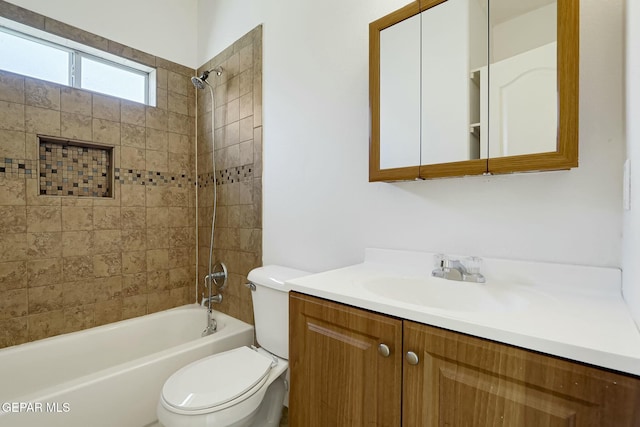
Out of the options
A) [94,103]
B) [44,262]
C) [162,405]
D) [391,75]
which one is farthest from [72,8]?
[162,405]

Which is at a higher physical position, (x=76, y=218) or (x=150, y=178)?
(x=150, y=178)

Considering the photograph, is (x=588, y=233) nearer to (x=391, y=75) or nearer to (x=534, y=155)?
(x=534, y=155)

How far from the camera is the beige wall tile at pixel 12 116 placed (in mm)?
1715

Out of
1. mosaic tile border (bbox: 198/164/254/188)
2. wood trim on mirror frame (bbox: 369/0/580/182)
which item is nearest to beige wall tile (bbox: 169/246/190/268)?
mosaic tile border (bbox: 198/164/254/188)

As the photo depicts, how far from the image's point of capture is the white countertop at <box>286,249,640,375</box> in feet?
1.80

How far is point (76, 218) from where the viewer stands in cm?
197

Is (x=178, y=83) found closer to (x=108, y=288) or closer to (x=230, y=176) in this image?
(x=230, y=176)

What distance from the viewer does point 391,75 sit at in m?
1.26

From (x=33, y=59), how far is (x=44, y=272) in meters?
1.38

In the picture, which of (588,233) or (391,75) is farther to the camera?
(391,75)

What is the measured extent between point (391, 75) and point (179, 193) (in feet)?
6.39

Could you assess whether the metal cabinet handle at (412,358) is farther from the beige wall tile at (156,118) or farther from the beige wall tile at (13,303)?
the beige wall tile at (156,118)

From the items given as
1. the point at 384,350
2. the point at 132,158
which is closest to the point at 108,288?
the point at 132,158

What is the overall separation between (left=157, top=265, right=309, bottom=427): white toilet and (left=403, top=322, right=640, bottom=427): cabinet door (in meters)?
0.70
